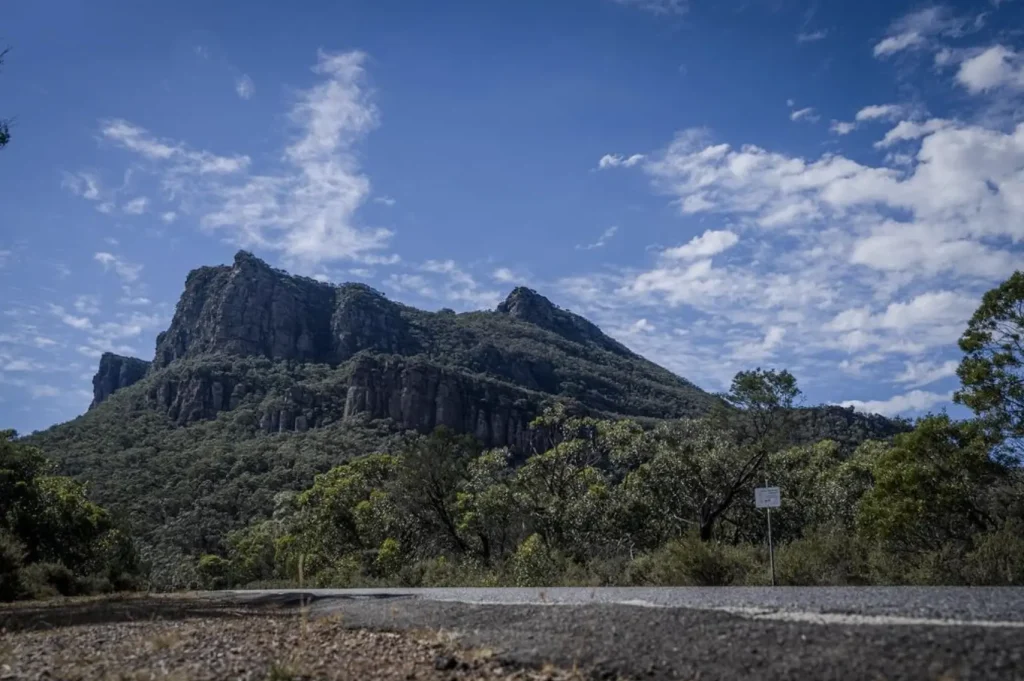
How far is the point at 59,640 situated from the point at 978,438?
21676 millimetres

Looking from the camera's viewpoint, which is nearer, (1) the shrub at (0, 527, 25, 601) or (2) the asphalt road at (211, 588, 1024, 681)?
(2) the asphalt road at (211, 588, 1024, 681)

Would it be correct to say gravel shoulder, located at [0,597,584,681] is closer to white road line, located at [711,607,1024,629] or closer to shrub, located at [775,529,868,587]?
white road line, located at [711,607,1024,629]

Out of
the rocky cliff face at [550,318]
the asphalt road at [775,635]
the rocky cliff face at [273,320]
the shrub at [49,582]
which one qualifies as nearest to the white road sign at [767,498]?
the asphalt road at [775,635]

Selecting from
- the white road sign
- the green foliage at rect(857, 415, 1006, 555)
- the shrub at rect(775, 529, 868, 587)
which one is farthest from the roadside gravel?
the green foliage at rect(857, 415, 1006, 555)

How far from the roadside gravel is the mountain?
2166 centimetres

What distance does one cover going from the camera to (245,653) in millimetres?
6000

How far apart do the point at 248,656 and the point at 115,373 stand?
174957 millimetres

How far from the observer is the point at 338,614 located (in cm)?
854

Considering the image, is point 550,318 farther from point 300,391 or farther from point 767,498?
point 767,498

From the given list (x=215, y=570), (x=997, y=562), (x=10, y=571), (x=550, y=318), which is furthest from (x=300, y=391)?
(x=997, y=562)

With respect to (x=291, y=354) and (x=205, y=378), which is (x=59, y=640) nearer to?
(x=205, y=378)

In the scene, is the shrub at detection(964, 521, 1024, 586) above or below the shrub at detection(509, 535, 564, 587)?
above

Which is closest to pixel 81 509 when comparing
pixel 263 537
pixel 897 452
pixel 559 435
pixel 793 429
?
pixel 263 537

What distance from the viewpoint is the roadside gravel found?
5.18 m
